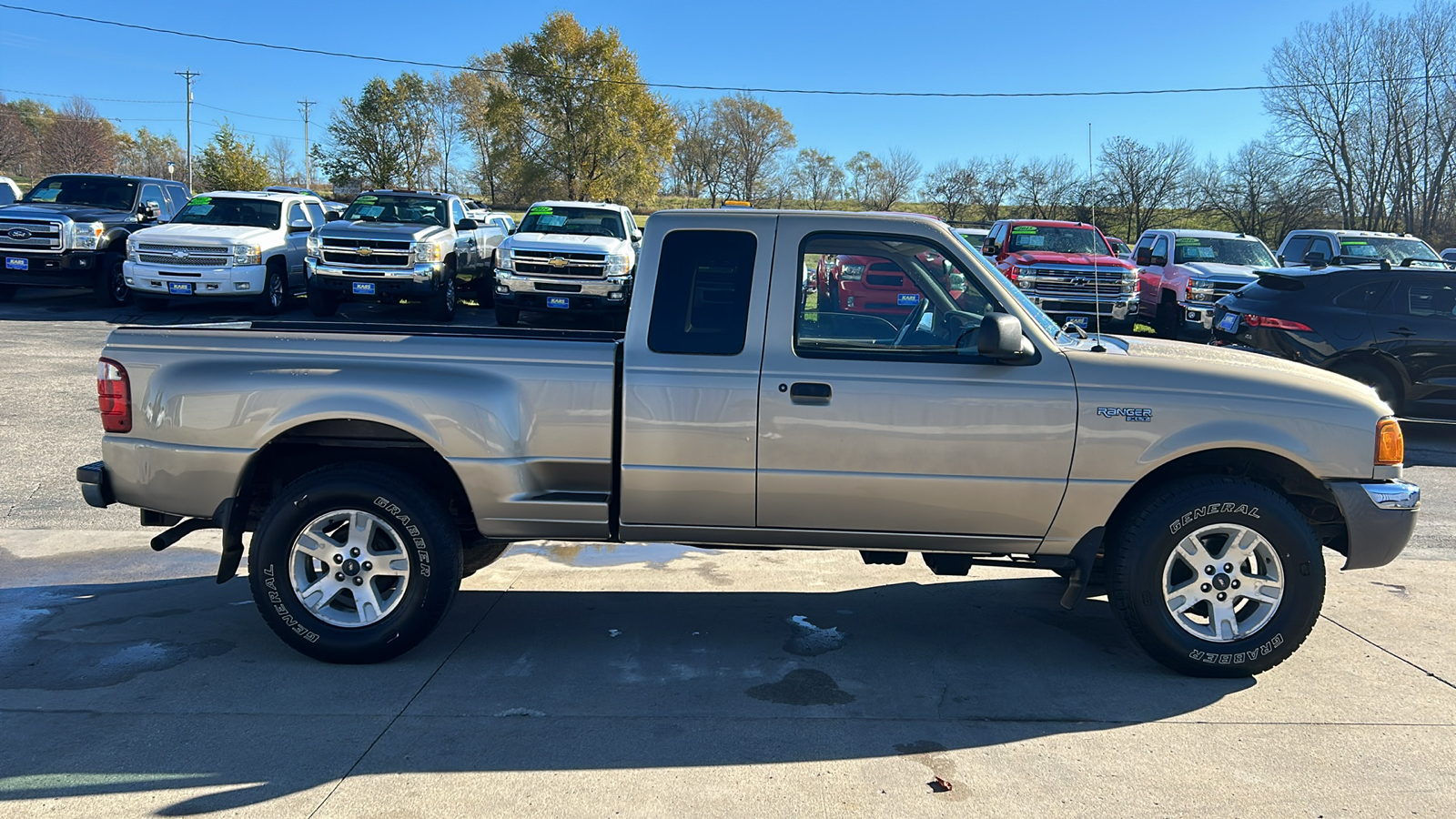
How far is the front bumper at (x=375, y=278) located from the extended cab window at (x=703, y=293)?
12721 millimetres

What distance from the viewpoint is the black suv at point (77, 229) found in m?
16.8

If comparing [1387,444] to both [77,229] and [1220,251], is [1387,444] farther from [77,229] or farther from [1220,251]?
[77,229]

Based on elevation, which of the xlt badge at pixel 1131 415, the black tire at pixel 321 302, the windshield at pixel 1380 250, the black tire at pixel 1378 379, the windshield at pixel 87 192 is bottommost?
the black tire at pixel 1378 379

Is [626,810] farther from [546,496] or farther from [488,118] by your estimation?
[488,118]

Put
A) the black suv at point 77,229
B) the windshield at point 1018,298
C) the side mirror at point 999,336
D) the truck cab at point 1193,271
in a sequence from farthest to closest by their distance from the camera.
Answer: the truck cab at point 1193,271, the black suv at point 77,229, the windshield at point 1018,298, the side mirror at point 999,336

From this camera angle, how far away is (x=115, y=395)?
454 centimetres

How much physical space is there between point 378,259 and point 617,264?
12.6 feet

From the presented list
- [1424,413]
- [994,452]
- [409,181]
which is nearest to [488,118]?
[409,181]

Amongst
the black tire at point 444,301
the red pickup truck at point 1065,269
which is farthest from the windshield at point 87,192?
the red pickup truck at point 1065,269

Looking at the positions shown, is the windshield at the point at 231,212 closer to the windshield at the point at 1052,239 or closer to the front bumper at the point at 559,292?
the front bumper at the point at 559,292

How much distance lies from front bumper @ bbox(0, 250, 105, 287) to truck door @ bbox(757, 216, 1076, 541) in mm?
16724

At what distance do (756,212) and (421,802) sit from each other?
277 centimetres

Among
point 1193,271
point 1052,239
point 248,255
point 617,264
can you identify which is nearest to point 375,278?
point 248,255

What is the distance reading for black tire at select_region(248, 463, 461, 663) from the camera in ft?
14.6
